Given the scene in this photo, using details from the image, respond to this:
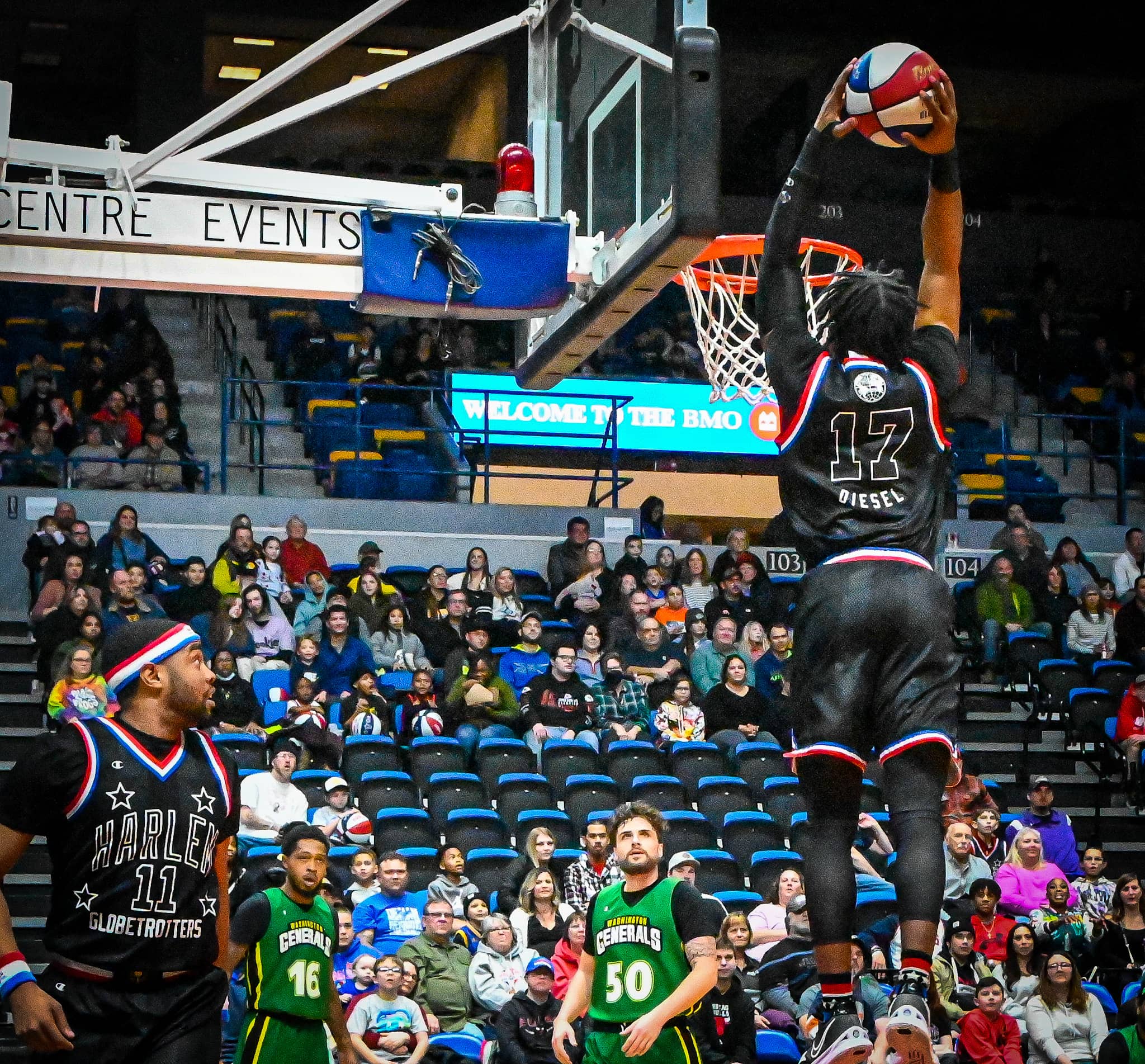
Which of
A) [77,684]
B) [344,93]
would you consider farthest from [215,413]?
[344,93]

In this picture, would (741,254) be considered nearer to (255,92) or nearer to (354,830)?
(354,830)

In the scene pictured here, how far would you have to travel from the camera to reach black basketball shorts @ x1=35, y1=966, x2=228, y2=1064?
4.77 m

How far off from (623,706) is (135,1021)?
9754 mm

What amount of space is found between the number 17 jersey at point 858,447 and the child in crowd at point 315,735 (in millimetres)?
8281

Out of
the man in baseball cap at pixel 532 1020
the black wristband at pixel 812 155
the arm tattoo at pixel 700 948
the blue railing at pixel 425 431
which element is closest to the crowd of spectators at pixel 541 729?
the man in baseball cap at pixel 532 1020

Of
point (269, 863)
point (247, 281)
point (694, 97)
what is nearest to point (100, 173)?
point (247, 281)

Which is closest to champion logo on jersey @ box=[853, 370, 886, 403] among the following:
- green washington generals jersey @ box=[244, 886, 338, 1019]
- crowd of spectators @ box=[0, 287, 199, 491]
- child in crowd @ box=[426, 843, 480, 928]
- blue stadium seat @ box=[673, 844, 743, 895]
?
green washington generals jersey @ box=[244, 886, 338, 1019]

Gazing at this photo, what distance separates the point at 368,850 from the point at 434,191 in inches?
178

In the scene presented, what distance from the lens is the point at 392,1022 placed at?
31.9ft

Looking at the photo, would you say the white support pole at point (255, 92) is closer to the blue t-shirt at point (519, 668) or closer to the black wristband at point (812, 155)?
the black wristband at point (812, 155)

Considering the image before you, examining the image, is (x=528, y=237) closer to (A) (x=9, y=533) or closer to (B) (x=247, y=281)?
(B) (x=247, y=281)

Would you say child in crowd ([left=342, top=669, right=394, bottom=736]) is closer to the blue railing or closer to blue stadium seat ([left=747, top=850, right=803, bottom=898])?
blue stadium seat ([left=747, top=850, right=803, bottom=898])

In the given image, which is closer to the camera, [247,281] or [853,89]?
[853,89]

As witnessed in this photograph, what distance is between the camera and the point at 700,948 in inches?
246
